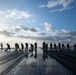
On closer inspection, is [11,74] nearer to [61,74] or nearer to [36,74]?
[36,74]

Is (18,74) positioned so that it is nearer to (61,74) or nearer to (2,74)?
(2,74)

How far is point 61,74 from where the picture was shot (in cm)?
1906

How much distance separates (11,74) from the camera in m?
18.5

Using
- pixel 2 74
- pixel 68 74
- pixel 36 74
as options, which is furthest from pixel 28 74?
pixel 68 74

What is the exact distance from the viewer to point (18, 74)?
1855 cm

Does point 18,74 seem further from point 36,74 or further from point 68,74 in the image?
point 68,74

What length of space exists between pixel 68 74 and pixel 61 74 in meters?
0.60

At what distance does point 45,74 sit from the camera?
18750mm

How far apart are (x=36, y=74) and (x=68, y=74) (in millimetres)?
2808

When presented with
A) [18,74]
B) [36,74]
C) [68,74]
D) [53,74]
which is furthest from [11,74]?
[68,74]

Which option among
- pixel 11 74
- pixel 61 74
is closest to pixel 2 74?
pixel 11 74

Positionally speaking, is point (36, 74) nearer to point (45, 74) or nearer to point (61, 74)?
point (45, 74)

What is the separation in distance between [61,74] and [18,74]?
374cm

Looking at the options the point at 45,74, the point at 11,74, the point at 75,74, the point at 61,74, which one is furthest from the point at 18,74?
the point at 75,74
